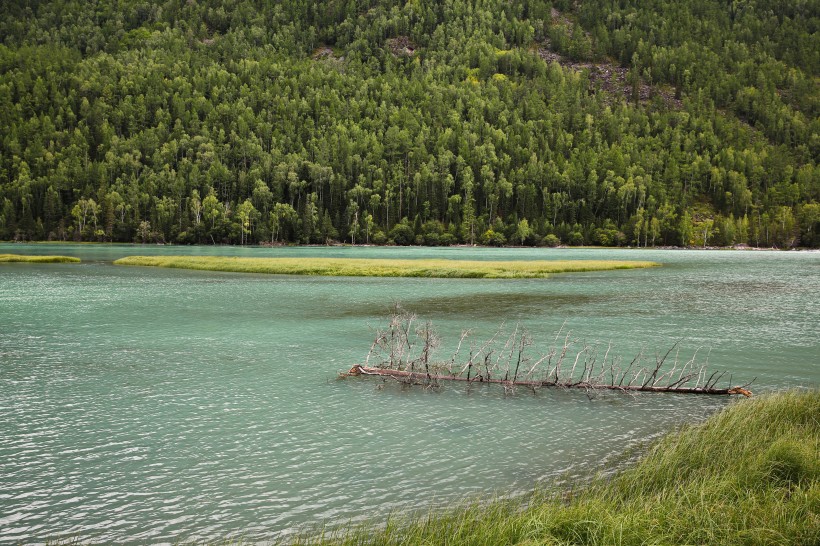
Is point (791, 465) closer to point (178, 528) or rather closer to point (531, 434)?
point (531, 434)

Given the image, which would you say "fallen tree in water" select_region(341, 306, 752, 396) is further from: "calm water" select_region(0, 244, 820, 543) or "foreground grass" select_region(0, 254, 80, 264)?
"foreground grass" select_region(0, 254, 80, 264)

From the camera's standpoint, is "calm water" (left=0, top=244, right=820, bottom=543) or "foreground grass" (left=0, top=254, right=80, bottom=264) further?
"foreground grass" (left=0, top=254, right=80, bottom=264)

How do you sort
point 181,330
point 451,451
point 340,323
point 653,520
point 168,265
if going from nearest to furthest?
1. point 653,520
2. point 451,451
3. point 181,330
4. point 340,323
5. point 168,265

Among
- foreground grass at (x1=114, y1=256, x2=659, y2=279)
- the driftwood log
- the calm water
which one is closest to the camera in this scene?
the calm water

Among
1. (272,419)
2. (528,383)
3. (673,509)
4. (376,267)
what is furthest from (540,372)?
(376,267)

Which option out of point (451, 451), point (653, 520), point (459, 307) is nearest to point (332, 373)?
point (451, 451)

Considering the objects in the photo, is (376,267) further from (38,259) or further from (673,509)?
(673,509)

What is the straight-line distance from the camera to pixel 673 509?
9.59 metres

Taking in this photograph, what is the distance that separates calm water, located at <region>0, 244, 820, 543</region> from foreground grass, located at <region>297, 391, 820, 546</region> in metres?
1.37

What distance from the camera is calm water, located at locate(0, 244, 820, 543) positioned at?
11.1m

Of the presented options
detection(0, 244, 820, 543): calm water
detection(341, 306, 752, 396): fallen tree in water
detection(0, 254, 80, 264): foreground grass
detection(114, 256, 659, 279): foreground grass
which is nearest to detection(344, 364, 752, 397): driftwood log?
detection(341, 306, 752, 396): fallen tree in water

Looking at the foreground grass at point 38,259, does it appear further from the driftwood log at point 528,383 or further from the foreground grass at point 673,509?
the foreground grass at point 673,509

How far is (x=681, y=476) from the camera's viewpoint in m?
11.9

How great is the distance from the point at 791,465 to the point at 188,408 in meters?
14.9
